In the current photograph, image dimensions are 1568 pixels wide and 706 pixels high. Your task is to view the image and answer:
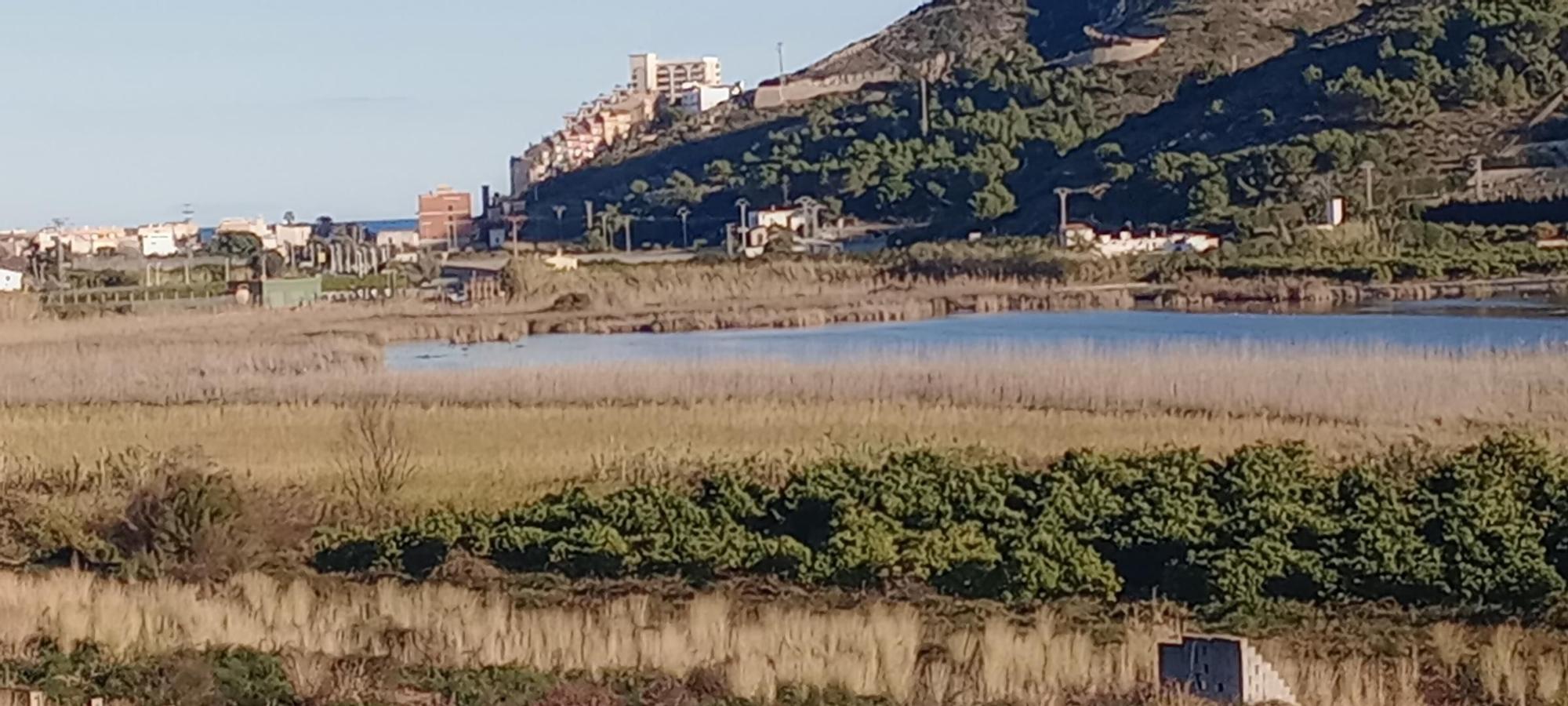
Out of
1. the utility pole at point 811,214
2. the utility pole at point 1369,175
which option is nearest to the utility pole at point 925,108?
the utility pole at point 811,214

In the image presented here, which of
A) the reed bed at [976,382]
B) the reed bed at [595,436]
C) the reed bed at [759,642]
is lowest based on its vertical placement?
the reed bed at [759,642]

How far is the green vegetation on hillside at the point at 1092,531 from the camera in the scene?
13.7 meters

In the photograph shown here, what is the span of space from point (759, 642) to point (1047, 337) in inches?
1129

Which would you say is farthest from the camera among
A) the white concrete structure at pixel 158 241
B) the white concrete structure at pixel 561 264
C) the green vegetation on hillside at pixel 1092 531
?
the white concrete structure at pixel 158 241

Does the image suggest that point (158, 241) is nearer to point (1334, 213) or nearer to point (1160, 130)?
point (1160, 130)

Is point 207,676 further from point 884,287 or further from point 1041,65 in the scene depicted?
point 1041,65

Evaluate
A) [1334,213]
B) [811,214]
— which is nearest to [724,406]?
[1334,213]

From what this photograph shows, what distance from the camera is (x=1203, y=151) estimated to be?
3324 inches

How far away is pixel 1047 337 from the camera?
40.2m

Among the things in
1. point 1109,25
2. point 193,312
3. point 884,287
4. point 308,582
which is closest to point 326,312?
point 193,312

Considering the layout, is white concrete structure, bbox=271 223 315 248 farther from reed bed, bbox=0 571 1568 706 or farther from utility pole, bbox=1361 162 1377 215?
reed bed, bbox=0 571 1568 706

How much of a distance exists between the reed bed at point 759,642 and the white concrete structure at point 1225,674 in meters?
0.18

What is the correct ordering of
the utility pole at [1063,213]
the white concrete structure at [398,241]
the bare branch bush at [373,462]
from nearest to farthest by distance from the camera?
the bare branch bush at [373,462] → the utility pole at [1063,213] → the white concrete structure at [398,241]

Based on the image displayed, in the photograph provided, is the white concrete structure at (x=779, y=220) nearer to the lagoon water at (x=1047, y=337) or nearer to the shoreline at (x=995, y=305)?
the shoreline at (x=995, y=305)
